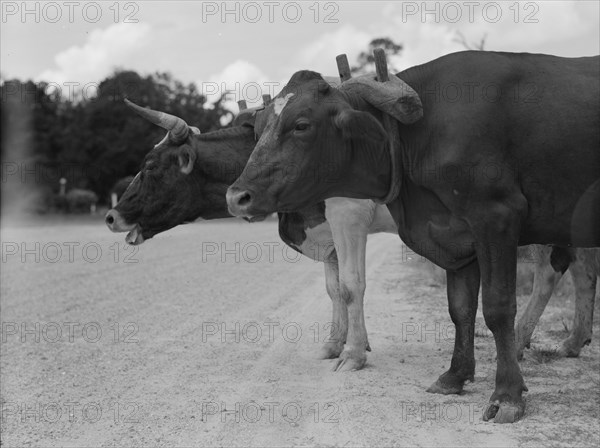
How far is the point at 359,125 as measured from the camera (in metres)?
6.06

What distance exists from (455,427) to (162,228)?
12.3 feet

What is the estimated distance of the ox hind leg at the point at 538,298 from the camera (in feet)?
26.9

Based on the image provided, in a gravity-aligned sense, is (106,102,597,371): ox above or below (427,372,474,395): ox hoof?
above

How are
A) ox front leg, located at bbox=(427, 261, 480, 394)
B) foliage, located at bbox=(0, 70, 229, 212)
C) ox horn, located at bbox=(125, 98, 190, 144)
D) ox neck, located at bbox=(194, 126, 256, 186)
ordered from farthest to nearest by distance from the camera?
foliage, located at bbox=(0, 70, 229, 212) → ox neck, located at bbox=(194, 126, 256, 186) → ox horn, located at bbox=(125, 98, 190, 144) → ox front leg, located at bbox=(427, 261, 480, 394)

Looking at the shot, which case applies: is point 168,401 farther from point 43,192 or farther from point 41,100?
point 41,100

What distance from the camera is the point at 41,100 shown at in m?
55.4

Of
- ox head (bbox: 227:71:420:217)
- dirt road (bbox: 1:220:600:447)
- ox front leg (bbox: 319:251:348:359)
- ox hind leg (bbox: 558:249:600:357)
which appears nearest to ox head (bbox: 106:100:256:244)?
dirt road (bbox: 1:220:600:447)

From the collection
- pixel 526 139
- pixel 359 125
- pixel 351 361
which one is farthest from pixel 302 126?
pixel 351 361

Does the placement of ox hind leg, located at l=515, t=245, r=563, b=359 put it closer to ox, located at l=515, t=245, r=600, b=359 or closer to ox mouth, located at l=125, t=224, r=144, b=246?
ox, located at l=515, t=245, r=600, b=359

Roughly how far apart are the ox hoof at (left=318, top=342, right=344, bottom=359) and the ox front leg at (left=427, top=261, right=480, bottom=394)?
1.73 meters

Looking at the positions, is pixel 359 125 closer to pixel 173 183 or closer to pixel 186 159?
pixel 186 159

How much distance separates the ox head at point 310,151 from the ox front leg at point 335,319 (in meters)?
2.71

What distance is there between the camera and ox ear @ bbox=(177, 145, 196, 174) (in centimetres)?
792

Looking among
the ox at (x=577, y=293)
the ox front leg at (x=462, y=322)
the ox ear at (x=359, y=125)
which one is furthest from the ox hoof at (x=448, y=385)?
the ox ear at (x=359, y=125)
